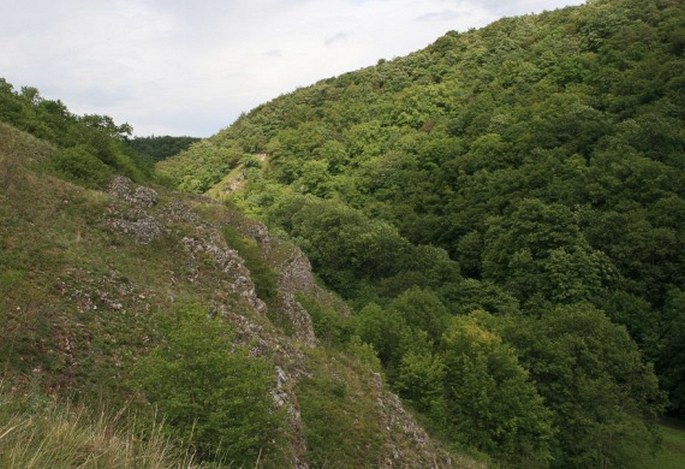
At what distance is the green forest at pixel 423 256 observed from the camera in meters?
15.0

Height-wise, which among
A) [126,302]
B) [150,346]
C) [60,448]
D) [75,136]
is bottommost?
[150,346]

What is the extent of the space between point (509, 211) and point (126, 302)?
191ft

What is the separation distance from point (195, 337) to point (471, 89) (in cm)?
10492

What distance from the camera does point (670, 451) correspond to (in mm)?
39781

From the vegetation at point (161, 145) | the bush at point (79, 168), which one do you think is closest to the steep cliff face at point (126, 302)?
the bush at point (79, 168)

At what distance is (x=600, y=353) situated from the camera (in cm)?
3688

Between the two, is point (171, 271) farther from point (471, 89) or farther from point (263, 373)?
point (471, 89)

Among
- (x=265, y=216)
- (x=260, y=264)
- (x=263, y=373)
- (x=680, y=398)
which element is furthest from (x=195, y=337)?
(x=265, y=216)

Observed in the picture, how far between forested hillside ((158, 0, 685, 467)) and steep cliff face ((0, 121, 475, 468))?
31.2ft

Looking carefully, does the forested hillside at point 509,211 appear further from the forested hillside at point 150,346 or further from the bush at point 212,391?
the bush at point 212,391

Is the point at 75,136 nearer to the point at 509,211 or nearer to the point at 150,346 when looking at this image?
the point at 150,346

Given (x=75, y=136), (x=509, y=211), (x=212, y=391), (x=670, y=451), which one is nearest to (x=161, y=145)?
(x=509, y=211)

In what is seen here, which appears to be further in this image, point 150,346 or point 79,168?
point 79,168

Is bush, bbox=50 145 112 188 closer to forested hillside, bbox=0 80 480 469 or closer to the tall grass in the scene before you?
forested hillside, bbox=0 80 480 469
